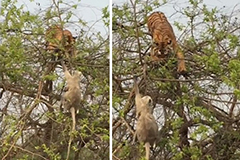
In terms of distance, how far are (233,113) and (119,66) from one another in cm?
37

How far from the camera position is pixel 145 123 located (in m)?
1.49

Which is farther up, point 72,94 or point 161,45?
point 161,45

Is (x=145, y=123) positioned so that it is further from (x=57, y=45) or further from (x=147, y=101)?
(x=57, y=45)

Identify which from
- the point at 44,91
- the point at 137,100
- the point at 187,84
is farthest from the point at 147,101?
the point at 44,91

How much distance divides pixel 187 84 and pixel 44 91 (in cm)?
43

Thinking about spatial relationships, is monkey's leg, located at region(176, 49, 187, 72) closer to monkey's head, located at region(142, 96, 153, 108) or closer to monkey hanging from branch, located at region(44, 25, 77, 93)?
monkey's head, located at region(142, 96, 153, 108)

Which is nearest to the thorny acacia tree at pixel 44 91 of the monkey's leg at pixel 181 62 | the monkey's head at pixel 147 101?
the monkey's head at pixel 147 101

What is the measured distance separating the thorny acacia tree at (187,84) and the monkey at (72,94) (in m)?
0.11

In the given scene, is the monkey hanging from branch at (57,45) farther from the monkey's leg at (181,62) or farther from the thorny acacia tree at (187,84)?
the monkey's leg at (181,62)

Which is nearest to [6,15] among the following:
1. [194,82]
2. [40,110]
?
[40,110]

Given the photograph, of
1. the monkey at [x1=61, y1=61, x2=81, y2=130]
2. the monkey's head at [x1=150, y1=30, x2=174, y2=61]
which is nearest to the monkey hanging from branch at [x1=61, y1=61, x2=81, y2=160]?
the monkey at [x1=61, y1=61, x2=81, y2=130]

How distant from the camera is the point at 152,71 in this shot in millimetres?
1535

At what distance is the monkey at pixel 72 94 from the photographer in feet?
4.99

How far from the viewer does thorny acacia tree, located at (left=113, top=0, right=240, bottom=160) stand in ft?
4.82
